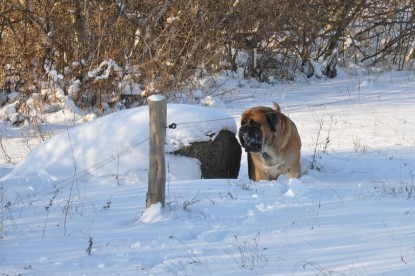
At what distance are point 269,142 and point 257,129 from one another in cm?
24

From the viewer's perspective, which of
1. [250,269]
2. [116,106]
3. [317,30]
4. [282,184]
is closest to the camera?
[250,269]

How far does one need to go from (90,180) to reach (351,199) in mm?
3192

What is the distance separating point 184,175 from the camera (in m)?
7.96

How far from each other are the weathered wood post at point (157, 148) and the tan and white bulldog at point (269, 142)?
2.11 metres

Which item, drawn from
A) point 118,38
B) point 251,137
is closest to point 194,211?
point 251,137

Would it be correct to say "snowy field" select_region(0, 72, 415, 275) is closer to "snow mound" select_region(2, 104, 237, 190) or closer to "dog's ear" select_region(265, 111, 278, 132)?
"snow mound" select_region(2, 104, 237, 190)

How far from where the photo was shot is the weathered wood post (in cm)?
546

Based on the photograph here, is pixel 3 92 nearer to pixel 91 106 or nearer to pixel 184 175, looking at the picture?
pixel 91 106

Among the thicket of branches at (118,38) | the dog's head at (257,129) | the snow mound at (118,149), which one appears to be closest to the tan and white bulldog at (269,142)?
the dog's head at (257,129)

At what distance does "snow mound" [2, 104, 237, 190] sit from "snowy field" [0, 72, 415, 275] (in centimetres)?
1

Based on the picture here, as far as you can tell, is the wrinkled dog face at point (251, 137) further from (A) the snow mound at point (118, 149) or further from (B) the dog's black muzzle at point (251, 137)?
(A) the snow mound at point (118, 149)

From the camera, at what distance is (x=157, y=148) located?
5.54m

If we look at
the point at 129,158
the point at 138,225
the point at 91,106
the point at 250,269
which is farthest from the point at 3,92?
the point at 250,269

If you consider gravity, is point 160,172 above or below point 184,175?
above
